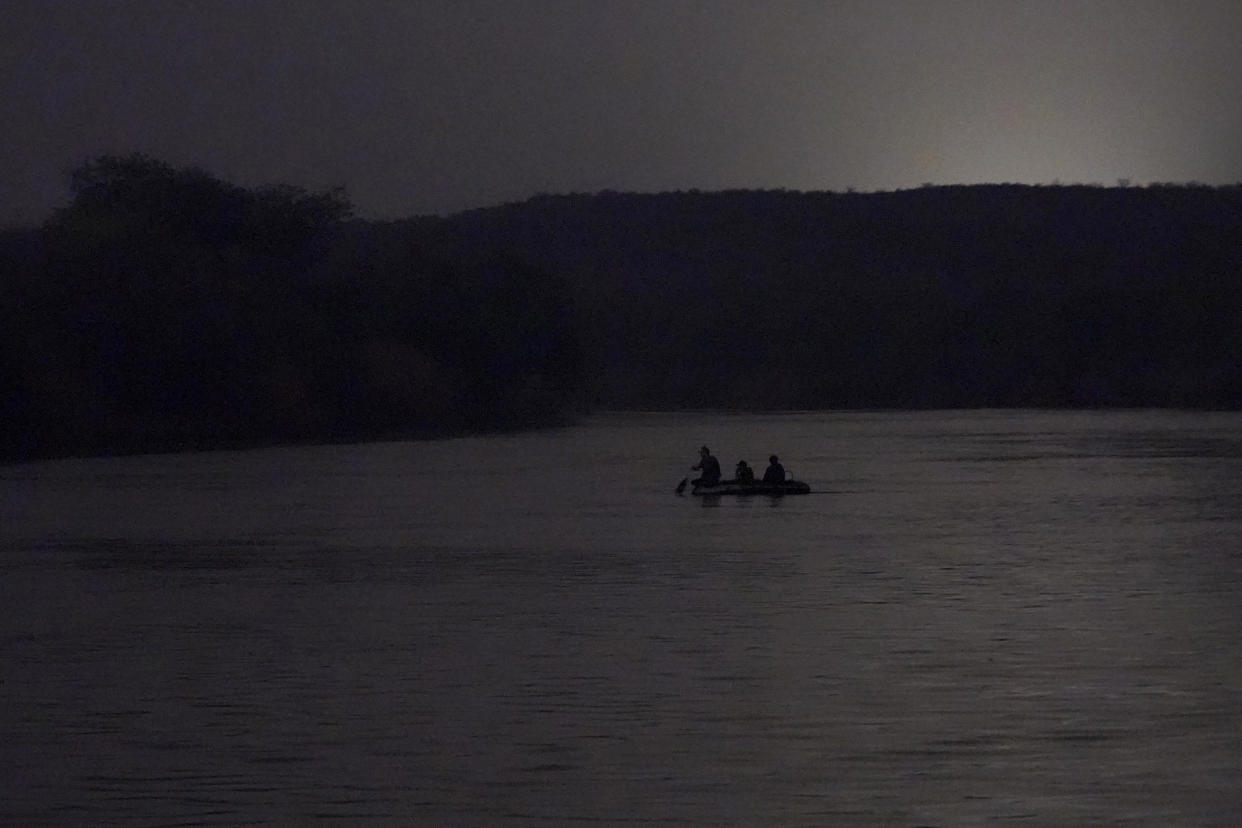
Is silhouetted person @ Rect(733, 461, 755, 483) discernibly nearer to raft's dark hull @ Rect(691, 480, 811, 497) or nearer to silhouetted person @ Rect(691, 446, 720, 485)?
raft's dark hull @ Rect(691, 480, 811, 497)

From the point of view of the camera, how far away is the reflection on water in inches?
596

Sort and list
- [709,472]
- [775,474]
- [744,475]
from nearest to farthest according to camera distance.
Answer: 1. [775,474]
2. [744,475]
3. [709,472]

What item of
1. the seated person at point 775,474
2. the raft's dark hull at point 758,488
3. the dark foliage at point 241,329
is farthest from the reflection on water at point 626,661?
the dark foliage at point 241,329

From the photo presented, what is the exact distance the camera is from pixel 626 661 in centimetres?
2153

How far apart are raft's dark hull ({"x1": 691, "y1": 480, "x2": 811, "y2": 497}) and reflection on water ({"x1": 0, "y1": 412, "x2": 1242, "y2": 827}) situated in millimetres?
400

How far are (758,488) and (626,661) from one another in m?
24.7

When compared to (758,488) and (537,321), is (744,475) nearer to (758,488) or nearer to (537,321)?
(758,488)

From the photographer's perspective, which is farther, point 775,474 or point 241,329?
point 241,329

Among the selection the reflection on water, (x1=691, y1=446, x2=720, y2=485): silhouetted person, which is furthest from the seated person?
(x1=691, y1=446, x2=720, y2=485): silhouetted person

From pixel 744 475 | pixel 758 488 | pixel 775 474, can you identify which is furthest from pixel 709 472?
pixel 775 474

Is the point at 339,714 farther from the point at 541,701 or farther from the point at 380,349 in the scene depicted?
the point at 380,349

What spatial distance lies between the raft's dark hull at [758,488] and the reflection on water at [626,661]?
1.31 ft

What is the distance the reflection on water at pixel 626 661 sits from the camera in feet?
49.7

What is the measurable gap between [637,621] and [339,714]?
7121 mm
